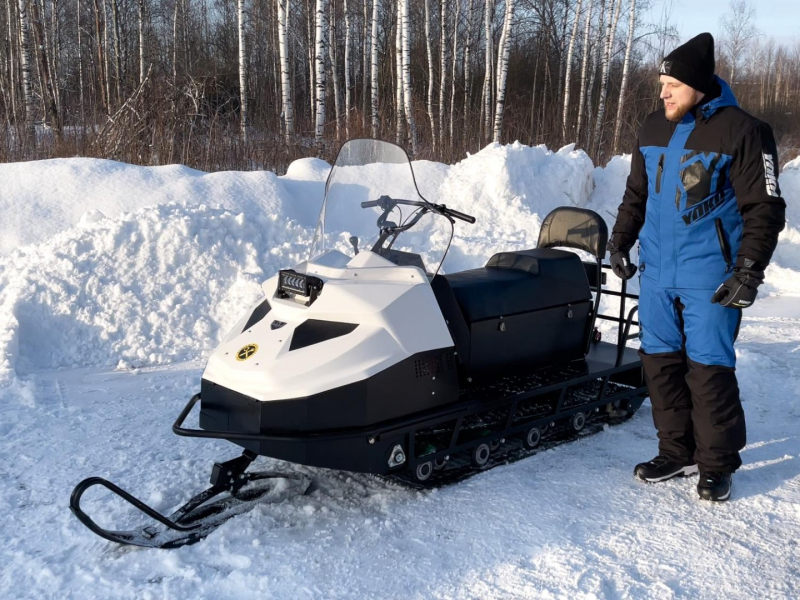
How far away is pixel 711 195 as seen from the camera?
2.94 metres

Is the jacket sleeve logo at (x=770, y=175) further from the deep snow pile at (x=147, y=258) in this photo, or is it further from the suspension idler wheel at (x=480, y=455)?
the suspension idler wheel at (x=480, y=455)

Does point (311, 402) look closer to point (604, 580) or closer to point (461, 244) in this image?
point (604, 580)

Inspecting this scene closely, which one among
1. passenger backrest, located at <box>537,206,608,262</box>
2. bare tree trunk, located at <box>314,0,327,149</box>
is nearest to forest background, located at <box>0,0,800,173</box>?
bare tree trunk, located at <box>314,0,327,149</box>

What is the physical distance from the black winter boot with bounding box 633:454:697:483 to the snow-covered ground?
5cm

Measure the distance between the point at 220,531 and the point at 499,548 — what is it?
3.38 ft

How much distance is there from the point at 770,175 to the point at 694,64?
546 millimetres

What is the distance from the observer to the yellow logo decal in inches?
111

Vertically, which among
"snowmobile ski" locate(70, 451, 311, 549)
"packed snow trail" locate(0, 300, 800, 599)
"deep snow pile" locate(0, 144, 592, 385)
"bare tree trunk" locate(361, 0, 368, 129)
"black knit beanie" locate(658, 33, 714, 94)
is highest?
"bare tree trunk" locate(361, 0, 368, 129)

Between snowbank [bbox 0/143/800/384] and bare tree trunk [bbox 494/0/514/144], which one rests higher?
bare tree trunk [bbox 494/0/514/144]

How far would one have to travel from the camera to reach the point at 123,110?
8828mm

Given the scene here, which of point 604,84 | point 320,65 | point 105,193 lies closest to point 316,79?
point 320,65

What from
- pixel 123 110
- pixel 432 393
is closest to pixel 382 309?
pixel 432 393

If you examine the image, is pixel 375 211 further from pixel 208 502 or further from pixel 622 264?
pixel 208 502

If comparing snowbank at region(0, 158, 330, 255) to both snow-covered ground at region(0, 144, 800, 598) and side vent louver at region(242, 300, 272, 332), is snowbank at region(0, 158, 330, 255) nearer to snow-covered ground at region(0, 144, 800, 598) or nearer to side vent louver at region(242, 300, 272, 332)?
snow-covered ground at region(0, 144, 800, 598)
